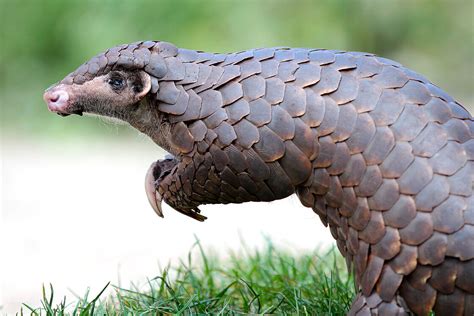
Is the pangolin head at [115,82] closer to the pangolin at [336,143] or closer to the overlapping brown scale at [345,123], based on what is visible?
the pangolin at [336,143]

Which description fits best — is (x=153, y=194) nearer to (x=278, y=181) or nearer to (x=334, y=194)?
(x=278, y=181)

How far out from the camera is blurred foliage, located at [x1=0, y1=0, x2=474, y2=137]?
9312 mm

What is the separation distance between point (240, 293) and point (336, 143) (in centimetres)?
129

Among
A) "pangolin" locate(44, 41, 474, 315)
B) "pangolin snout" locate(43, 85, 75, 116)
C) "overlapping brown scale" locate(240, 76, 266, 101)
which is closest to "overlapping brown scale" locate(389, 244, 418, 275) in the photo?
"pangolin" locate(44, 41, 474, 315)

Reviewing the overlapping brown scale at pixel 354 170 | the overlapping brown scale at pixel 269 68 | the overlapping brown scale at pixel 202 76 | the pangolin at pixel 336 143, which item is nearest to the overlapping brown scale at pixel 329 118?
the pangolin at pixel 336 143

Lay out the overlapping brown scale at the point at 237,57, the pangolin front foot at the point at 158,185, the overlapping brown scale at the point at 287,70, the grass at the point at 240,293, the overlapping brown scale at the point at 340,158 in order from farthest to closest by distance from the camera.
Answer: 1. the grass at the point at 240,293
2. the pangolin front foot at the point at 158,185
3. the overlapping brown scale at the point at 237,57
4. the overlapping brown scale at the point at 287,70
5. the overlapping brown scale at the point at 340,158

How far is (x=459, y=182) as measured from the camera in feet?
8.11

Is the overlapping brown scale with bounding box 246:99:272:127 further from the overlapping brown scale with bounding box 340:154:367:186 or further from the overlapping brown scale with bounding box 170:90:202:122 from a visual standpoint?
the overlapping brown scale with bounding box 340:154:367:186

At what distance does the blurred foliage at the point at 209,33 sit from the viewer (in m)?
9.31

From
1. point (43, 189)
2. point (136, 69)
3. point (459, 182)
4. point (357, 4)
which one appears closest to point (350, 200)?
point (459, 182)

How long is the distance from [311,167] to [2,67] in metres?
8.15

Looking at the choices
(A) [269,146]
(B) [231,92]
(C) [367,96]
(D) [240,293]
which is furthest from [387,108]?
(D) [240,293]

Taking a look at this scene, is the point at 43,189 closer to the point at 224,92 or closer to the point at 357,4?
the point at 357,4

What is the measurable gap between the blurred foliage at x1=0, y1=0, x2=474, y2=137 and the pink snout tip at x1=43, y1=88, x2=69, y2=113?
6249mm
